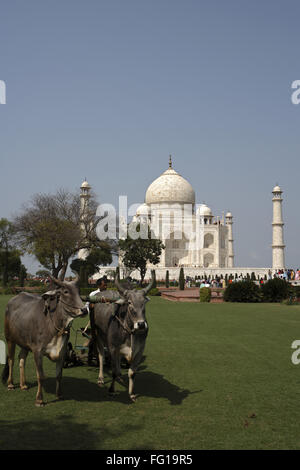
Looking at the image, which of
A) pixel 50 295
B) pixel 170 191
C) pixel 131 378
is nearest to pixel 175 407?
pixel 131 378

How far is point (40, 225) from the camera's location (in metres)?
35.3

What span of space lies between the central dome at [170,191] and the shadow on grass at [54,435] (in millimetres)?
61012

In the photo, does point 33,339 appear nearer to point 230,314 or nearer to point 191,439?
point 191,439

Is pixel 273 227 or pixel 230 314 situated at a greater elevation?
pixel 273 227

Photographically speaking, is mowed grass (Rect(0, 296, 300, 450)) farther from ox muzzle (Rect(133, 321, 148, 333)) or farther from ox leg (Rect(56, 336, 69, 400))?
ox muzzle (Rect(133, 321, 148, 333))

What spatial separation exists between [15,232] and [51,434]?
3504 centimetres

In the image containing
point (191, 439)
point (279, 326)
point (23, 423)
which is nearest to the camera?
point (191, 439)

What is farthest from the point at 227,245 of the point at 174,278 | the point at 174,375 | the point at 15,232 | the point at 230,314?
the point at 174,375

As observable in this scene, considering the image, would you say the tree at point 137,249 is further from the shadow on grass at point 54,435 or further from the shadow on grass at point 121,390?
the shadow on grass at point 54,435

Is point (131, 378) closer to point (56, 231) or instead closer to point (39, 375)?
point (39, 375)

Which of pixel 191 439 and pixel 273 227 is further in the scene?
pixel 273 227

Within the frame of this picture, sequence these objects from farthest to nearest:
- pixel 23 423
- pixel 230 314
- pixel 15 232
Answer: pixel 15 232 < pixel 230 314 < pixel 23 423

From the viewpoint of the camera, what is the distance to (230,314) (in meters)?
17.9

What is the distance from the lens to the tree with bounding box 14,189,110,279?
35312mm
